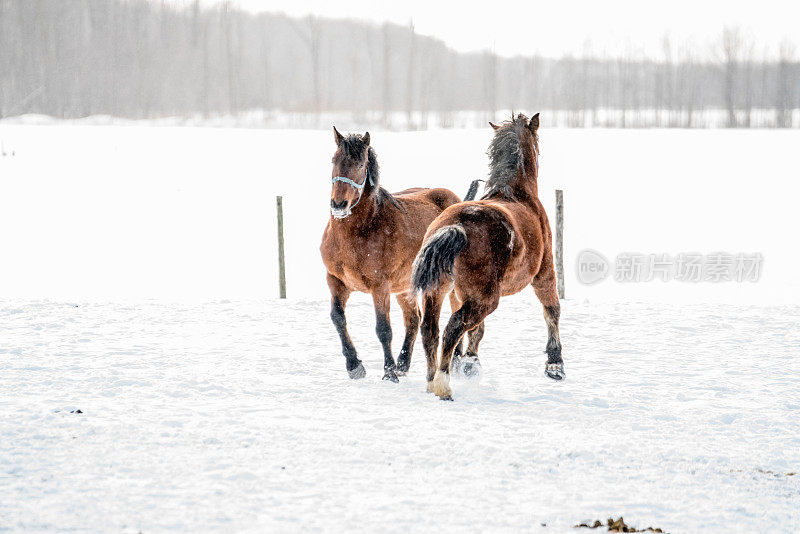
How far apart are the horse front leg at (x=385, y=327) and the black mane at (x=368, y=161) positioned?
Answer: 80 cm

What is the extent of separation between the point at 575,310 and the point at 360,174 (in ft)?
14.5

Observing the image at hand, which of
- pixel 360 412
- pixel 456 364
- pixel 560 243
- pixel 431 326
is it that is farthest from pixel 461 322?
pixel 560 243

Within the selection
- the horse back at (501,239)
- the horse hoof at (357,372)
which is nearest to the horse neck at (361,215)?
the horse back at (501,239)

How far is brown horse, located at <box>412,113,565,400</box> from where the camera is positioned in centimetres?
482

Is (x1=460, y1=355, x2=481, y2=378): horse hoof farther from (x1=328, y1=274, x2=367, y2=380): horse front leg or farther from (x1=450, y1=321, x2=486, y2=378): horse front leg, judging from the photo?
(x1=328, y1=274, x2=367, y2=380): horse front leg

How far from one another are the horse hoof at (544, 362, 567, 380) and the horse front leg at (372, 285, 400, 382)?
4.35ft

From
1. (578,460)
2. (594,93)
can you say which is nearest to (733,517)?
(578,460)

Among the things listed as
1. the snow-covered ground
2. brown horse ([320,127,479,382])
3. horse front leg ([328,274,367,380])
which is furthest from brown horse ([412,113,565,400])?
horse front leg ([328,274,367,380])

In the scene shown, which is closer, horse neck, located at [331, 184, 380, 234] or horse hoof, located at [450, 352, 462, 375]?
horse neck, located at [331, 184, 380, 234]

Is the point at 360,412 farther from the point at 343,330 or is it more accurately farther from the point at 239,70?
the point at 239,70

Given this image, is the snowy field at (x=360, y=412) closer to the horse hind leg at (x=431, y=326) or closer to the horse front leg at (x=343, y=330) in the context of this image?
the horse front leg at (x=343, y=330)

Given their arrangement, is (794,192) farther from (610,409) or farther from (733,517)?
(733,517)

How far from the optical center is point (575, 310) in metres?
8.80

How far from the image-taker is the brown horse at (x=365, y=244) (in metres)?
5.44
